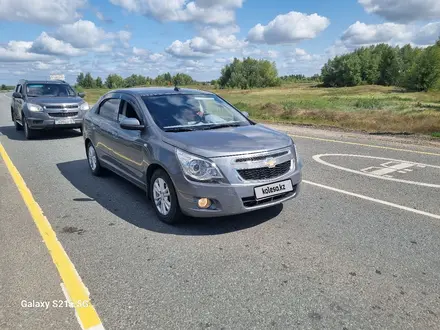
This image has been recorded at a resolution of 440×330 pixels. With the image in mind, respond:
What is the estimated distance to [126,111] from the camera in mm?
5348

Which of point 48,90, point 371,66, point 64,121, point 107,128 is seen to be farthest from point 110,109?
point 371,66

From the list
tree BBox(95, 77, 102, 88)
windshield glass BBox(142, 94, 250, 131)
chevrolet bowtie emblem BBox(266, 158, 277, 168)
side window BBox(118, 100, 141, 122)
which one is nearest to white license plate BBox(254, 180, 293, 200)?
chevrolet bowtie emblem BBox(266, 158, 277, 168)

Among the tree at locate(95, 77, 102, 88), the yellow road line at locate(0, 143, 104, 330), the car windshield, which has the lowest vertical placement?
the yellow road line at locate(0, 143, 104, 330)

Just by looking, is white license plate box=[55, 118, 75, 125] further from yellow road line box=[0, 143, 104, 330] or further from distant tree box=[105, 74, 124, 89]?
distant tree box=[105, 74, 124, 89]

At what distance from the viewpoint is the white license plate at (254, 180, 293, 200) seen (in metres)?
3.91

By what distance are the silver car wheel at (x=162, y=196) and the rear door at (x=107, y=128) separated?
4.84 ft

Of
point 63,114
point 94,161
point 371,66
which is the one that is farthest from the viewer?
point 371,66

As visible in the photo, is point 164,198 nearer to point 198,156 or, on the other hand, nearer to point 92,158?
point 198,156

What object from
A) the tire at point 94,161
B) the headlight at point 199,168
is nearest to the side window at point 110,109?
the tire at point 94,161

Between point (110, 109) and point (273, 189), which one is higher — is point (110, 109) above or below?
above

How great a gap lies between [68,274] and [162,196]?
57.3 inches

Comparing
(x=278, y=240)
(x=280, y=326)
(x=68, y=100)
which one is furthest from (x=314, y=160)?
(x=68, y=100)

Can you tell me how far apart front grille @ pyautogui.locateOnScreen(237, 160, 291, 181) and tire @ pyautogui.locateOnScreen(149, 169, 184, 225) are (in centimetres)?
86

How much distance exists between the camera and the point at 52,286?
3.04 m
